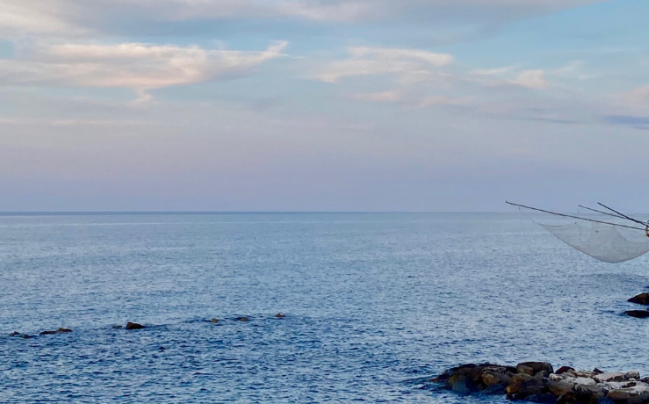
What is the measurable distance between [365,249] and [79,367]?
113 meters

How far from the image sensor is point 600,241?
50.7m

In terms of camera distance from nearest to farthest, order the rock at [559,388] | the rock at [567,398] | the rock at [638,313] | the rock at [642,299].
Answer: the rock at [567,398], the rock at [559,388], the rock at [638,313], the rock at [642,299]

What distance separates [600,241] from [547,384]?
2338cm

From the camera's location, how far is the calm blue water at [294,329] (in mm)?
34406

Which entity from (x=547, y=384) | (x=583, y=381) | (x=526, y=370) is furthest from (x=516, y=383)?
(x=583, y=381)

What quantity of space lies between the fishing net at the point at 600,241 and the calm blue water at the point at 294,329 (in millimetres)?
5320

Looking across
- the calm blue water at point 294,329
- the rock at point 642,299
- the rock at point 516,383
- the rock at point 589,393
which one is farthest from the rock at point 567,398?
the rock at point 642,299

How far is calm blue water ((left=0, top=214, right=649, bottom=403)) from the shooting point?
34.4m

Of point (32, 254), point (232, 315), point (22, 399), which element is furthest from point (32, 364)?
point (32, 254)

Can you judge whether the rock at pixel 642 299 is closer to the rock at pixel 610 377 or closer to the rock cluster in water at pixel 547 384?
the rock cluster in water at pixel 547 384

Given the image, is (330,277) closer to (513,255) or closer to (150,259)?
(150,259)

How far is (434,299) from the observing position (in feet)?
215

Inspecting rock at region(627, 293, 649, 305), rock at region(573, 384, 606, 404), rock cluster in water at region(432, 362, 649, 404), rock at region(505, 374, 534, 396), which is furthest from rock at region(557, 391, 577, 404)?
rock at region(627, 293, 649, 305)

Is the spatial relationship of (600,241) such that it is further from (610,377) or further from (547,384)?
(547,384)
